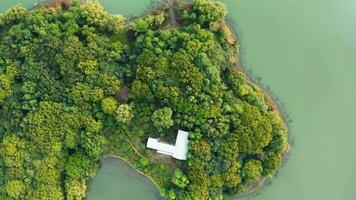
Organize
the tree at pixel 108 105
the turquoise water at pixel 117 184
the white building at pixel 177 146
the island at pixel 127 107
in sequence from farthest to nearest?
the turquoise water at pixel 117 184, the white building at pixel 177 146, the tree at pixel 108 105, the island at pixel 127 107

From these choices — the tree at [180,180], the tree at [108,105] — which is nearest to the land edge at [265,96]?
the tree at [180,180]

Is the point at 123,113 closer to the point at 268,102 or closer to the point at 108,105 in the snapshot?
the point at 108,105

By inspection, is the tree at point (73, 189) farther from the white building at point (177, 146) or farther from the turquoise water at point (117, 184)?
the white building at point (177, 146)

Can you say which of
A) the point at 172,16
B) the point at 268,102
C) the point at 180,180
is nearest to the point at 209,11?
the point at 172,16

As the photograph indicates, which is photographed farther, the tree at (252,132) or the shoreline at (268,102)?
the shoreline at (268,102)

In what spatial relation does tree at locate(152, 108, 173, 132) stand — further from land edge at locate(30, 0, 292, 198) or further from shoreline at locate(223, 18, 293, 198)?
shoreline at locate(223, 18, 293, 198)

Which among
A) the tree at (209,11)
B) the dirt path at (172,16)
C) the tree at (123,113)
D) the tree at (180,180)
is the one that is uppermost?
the tree at (209,11)

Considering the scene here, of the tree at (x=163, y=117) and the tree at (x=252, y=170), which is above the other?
the tree at (x=163, y=117)
